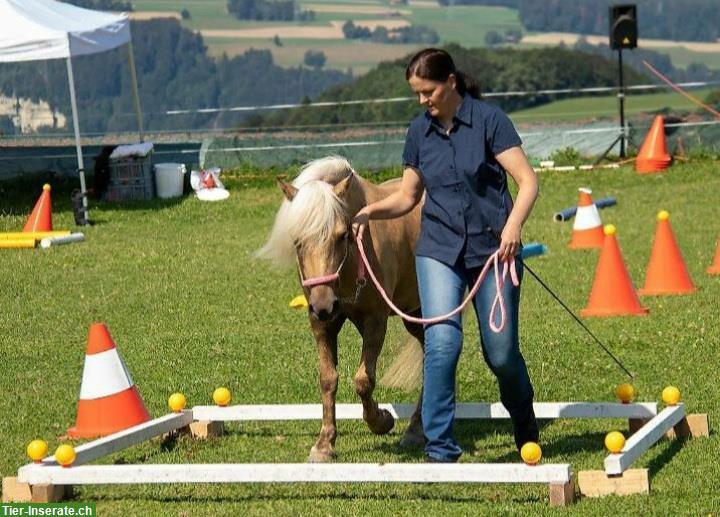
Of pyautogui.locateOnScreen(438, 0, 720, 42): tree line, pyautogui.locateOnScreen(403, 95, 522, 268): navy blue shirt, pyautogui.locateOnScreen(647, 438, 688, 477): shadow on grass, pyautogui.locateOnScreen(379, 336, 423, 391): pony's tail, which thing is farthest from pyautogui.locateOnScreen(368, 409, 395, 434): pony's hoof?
pyautogui.locateOnScreen(438, 0, 720, 42): tree line

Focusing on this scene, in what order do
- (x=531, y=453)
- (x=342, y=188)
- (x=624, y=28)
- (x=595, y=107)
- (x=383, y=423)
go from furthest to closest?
(x=595, y=107)
(x=624, y=28)
(x=383, y=423)
(x=342, y=188)
(x=531, y=453)

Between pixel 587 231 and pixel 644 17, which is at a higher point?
pixel 587 231

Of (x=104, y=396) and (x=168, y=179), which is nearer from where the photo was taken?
(x=104, y=396)

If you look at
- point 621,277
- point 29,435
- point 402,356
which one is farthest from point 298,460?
point 621,277

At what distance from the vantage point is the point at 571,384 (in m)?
10.1

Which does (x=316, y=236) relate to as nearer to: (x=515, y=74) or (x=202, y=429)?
(x=202, y=429)

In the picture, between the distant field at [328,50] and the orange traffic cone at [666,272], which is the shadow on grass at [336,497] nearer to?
the orange traffic cone at [666,272]

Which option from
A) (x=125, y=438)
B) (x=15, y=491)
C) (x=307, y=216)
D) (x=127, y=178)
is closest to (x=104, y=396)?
(x=125, y=438)

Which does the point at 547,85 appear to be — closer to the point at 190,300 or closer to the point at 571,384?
the point at 190,300

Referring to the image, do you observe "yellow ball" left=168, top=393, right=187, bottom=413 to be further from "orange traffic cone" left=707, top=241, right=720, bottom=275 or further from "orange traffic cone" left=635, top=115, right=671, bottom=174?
"orange traffic cone" left=635, top=115, right=671, bottom=174

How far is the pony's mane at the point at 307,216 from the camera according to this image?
764 centimetres

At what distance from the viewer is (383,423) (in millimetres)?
8523

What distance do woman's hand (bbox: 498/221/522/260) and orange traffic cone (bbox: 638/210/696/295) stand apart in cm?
678

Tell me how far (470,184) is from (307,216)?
2.79 ft
